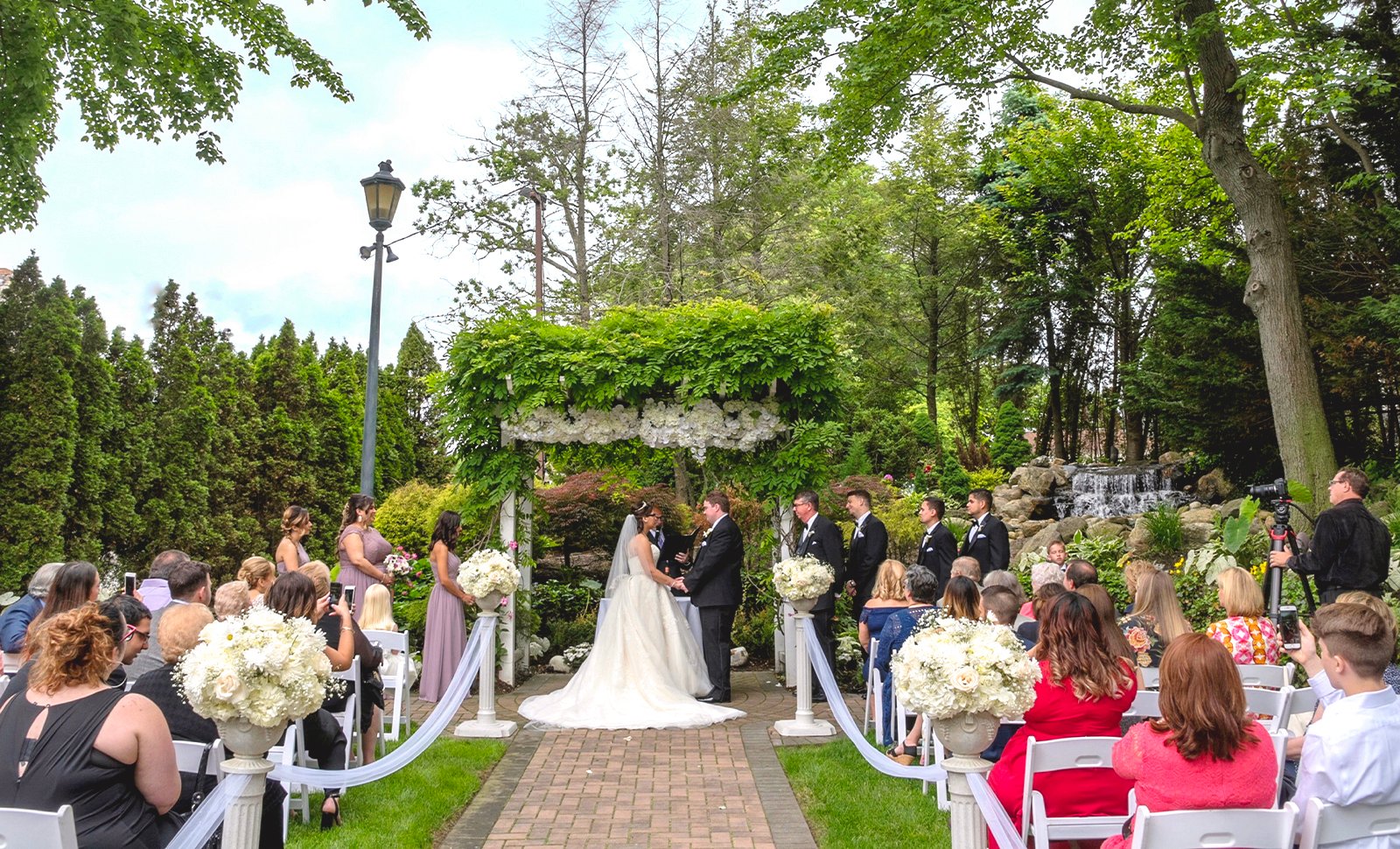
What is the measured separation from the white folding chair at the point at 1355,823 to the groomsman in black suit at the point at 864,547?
554cm

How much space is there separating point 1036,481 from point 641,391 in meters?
13.5

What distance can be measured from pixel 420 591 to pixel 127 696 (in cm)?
740

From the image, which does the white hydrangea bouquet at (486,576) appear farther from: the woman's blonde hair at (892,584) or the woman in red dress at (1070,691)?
the woman in red dress at (1070,691)

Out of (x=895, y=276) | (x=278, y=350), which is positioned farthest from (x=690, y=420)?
(x=895, y=276)

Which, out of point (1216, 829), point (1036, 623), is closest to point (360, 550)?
point (1036, 623)

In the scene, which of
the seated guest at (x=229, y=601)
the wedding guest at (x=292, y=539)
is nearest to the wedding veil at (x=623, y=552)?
the wedding guest at (x=292, y=539)

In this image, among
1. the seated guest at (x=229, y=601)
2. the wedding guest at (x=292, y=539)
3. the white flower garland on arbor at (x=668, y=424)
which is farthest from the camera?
the white flower garland on arbor at (x=668, y=424)

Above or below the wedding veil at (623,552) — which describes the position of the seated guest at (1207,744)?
below

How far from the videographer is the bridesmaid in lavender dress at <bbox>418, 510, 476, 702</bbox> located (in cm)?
632

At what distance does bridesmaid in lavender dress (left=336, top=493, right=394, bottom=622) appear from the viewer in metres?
8.61

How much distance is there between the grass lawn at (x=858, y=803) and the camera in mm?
5391

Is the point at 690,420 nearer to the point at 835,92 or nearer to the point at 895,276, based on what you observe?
the point at 835,92

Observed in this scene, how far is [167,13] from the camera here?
13734 mm

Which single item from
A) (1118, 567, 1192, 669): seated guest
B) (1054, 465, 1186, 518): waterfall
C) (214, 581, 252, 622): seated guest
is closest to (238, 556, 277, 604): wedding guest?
(214, 581, 252, 622): seated guest
